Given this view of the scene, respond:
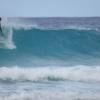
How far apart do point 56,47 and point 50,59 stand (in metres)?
0.19

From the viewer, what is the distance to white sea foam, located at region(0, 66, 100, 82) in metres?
3.99

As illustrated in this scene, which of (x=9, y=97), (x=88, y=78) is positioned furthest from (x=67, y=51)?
(x=9, y=97)

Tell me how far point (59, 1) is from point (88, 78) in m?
1.05

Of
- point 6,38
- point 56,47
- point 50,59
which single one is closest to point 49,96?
point 50,59

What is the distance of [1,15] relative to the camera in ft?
12.6

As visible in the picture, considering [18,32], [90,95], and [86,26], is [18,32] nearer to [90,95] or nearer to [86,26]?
[86,26]

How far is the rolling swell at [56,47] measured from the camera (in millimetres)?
4216

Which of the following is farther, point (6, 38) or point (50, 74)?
point (6, 38)

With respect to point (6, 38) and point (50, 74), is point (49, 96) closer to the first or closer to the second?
point (50, 74)

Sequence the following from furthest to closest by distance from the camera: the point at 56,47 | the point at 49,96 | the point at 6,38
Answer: the point at 56,47 < the point at 6,38 < the point at 49,96

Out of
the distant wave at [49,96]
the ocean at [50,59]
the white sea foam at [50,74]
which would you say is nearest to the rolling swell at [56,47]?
the ocean at [50,59]

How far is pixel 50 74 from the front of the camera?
4020 millimetres

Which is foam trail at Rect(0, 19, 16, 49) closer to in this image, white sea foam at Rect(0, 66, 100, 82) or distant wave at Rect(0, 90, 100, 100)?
white sea foam at Rect(0, 66, 100, 82)

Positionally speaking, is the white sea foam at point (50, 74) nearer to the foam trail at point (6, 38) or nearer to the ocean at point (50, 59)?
the ocean at point (50, 59)
